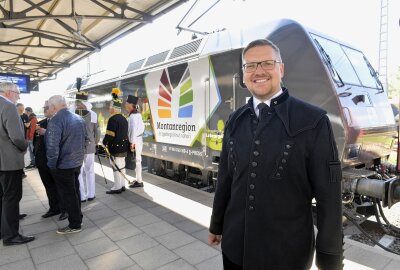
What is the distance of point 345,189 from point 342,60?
2068 millimetres

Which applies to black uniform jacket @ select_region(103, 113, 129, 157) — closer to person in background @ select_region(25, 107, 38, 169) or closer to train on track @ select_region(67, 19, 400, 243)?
train on track @ select_region(67, 19, 400, 243)

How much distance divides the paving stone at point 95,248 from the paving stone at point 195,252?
82 cm

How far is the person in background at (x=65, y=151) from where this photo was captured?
3.91 meters

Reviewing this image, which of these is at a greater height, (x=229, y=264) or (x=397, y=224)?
(x=229, y=264)

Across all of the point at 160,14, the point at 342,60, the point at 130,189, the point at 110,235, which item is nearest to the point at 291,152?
the point at 110,235

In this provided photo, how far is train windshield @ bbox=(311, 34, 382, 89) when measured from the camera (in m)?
4.42

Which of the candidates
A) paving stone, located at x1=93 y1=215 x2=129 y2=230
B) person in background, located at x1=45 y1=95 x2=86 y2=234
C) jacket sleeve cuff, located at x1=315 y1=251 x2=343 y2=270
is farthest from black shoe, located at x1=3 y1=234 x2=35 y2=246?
jacket sleeve cuff, located at x1=315 y1=251 x2=343 y2=270

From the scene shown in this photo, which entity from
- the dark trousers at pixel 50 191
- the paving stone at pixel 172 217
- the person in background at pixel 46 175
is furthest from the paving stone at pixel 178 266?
the dark trousers at pixel 50 191

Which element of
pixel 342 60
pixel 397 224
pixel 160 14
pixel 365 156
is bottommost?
pixel 397 224

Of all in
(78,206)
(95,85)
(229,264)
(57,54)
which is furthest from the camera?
(57,54)

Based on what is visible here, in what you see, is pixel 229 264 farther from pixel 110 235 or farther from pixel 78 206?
pixel 78 206

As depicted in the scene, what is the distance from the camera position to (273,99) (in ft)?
5.31

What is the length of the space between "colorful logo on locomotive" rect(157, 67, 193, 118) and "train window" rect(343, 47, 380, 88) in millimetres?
2759

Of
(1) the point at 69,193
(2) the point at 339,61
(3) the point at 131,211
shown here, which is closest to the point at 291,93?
(2) the point at 339,61
